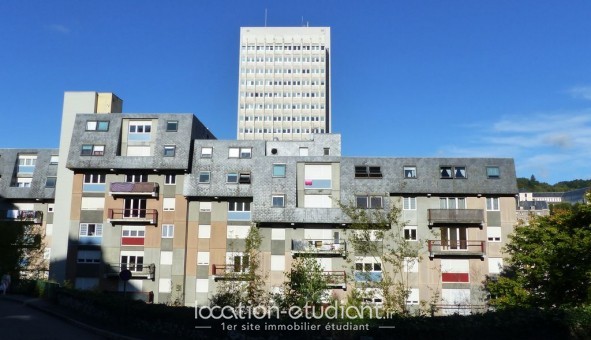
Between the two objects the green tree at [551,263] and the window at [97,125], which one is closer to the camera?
the green tree at [551,263]

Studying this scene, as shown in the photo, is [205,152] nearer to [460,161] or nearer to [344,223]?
[344,223]

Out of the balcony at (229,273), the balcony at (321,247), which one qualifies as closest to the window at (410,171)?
the balcony at (321,247)

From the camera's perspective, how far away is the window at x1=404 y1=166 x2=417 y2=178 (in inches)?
1902

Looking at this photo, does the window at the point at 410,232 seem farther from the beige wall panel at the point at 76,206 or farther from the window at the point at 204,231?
the beige wall panel at the point at 76,206

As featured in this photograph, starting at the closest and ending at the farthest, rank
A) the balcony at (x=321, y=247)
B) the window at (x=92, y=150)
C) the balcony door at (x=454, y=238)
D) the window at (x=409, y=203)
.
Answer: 1. the balcony at (x=321, y=247)
2. the balcony door at (x=454, y=238)
3. the window at (x=409, y=203)
4. the window at (x=92, y=150)

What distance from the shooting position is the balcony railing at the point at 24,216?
54.6 metres

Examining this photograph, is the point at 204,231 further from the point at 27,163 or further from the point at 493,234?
the point at 493,234

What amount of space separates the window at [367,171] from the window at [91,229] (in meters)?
21.7

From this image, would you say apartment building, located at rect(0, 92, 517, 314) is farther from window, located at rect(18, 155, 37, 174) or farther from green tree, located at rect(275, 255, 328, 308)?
green tree, located at rect(275, 255, 328, 308)

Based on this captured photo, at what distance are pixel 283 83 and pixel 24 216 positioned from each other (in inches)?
3167

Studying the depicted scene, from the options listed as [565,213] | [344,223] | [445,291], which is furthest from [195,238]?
[565,213]

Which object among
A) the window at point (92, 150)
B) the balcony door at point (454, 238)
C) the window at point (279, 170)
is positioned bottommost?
the balcony door at point (454, 238)

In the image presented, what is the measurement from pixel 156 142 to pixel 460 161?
83.7 ft

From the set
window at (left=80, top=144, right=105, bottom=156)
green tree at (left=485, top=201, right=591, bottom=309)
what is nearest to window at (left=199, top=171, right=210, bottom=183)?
window at (left=80, top=144, right=105, bottom=156)
